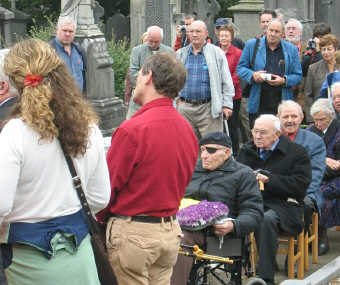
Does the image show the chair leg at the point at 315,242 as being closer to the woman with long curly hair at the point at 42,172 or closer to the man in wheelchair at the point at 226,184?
the man in wheelchair at the point at 226,184

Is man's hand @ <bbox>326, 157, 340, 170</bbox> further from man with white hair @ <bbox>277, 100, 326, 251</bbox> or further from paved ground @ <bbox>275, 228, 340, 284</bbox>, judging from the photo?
paved ground @ <bbox>275, 228, 340, 284</bbox>

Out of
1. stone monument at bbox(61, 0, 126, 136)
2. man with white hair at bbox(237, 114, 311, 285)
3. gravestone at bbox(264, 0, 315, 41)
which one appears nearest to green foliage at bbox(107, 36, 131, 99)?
stone monument at bbox(61, 0, 126, 136)

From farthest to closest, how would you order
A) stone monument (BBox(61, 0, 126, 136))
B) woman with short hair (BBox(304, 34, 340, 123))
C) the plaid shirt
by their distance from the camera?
stone monument (BBox(61, 0, 126, 136)) < woman with short hair (BBox(304, 34, 340, 123)) < the plaid shirt

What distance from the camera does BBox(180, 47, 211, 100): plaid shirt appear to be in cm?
1061

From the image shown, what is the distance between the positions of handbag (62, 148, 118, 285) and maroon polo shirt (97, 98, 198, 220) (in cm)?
51

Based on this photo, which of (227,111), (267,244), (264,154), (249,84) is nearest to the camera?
(267,244)

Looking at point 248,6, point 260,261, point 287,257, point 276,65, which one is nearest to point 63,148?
point 260,261

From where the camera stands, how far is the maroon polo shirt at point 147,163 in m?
4.92

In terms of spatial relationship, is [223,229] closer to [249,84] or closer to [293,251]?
A: [293,251]

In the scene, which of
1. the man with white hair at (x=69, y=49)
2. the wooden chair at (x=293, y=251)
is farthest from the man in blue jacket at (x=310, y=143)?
the man with white hair at (x=69, y=49)

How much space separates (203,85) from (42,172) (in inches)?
260

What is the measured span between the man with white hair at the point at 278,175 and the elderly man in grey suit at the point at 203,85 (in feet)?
8.43

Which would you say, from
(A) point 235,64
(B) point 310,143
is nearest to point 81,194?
(B) point 310,143

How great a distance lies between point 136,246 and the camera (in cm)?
493
